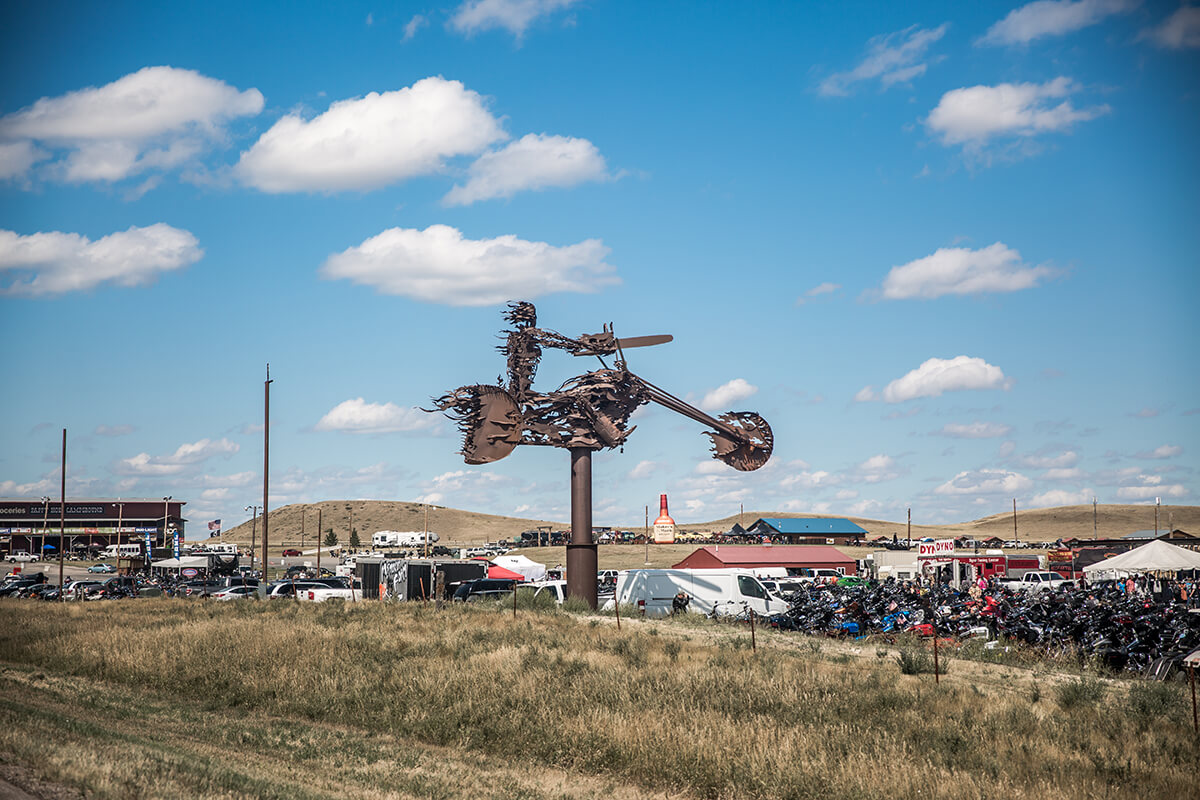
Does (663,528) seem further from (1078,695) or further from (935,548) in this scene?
(1078,695)

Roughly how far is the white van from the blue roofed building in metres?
81.7

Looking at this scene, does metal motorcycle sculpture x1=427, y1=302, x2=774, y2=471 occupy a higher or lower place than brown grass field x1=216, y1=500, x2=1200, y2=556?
higher

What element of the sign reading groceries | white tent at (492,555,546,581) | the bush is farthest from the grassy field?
white tent at (492,555,546,581)

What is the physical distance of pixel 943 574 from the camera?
54.4 metres

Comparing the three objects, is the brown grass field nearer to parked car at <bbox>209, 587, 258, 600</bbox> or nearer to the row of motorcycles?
parked car at <bbox>209, 587, 258, 600</bbox>

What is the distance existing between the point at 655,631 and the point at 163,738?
13.5m

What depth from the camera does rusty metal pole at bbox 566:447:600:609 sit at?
31000mm

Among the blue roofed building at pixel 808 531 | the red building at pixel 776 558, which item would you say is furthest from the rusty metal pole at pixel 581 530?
the blue roofed building at pixel 808 531

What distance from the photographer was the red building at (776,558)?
2665 inches

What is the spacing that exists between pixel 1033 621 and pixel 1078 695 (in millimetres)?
8514

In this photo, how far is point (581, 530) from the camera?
31.1 metres

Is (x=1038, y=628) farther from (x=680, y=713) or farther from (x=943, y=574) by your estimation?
(x=943, y=574)

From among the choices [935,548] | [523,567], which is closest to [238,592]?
[523,567]

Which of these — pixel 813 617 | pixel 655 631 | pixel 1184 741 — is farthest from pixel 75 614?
pixel 1184 741
